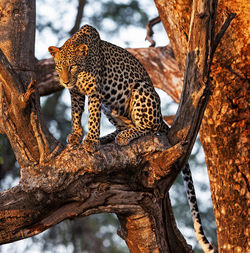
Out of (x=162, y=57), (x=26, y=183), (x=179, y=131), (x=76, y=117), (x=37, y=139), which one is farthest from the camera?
(x=162, y=57)

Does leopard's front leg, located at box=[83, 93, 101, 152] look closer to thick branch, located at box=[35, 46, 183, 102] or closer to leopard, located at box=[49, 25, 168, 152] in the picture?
leopard, located at box=[49, 25, 168, 152]

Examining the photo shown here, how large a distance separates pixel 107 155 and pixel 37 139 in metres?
0.66

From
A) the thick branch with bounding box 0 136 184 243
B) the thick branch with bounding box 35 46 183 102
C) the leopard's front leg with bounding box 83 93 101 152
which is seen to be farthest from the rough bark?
the thick branch with bounding box 35 46 183 102

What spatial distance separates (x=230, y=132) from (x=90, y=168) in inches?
74.9

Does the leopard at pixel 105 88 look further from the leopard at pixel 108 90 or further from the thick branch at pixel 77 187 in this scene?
the thick branch at pixel 77 187

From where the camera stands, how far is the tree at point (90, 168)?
11.9ft

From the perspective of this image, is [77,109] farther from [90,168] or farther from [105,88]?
[90,168]

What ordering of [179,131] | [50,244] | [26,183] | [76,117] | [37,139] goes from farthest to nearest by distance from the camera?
[50,244] → [76,117] → [179,131] → [37,139] → [26,183]

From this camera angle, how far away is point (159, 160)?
3980mm

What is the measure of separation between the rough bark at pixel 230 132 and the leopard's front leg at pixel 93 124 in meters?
1.45

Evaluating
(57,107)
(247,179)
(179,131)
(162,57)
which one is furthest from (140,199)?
(57,107)

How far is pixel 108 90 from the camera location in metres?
4.71

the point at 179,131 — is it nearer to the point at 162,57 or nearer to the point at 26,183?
the point at 26,183

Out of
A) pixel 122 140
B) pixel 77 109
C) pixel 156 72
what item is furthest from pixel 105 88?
pixel 156 72
